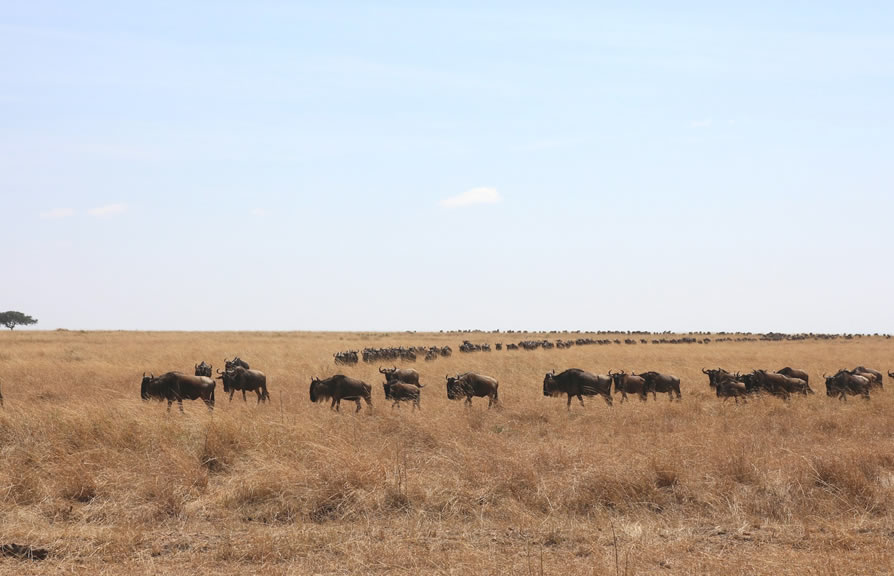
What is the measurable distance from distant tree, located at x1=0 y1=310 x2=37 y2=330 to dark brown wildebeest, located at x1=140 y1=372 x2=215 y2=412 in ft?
356

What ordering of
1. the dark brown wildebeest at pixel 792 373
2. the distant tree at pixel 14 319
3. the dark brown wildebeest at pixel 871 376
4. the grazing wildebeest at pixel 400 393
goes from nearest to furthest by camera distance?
the grazing wildebeest at pixel 400 393 < the dark brown wildebeest at pixel 871 376 < the dark brown wildebeest at pixel 792 373 < the distant tree at pixel 14 319

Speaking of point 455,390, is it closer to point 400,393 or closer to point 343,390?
point 400,393

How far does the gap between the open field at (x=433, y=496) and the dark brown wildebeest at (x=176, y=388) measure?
2.41 m

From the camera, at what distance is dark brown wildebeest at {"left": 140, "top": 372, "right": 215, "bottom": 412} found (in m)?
16.7

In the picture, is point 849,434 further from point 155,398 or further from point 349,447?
point 155,398

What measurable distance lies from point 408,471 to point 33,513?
4.36 meters

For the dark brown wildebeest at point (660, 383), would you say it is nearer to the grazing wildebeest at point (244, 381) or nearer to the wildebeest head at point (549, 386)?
the wildebeest head at point (549, 386)

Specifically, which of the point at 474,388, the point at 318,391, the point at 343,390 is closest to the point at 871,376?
the point at 474,388

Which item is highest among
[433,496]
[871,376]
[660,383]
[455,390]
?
[871,376]

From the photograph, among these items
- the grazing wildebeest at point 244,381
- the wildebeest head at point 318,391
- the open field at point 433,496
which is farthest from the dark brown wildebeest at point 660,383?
the grazing wildebeest at point 244,381

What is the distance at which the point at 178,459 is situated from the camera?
9.28 metres

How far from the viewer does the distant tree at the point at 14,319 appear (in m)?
108

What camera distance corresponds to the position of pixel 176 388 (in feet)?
54.8

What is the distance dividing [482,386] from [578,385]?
252 centimetres
